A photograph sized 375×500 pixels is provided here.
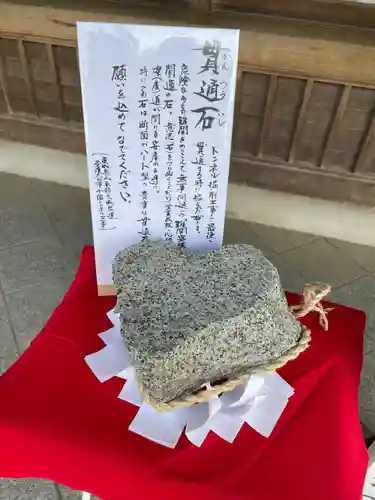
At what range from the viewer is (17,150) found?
2732mm

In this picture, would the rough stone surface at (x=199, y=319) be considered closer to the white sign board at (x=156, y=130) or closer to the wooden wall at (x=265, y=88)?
the white sign board at (x=156, y=130)

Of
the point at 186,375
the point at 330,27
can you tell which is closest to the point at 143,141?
the point at 186,375

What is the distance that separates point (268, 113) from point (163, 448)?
156 cm

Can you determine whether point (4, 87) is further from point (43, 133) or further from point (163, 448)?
point (163, 448)

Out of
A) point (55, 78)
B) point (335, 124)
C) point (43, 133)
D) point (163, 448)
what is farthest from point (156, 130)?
point (43, 133)

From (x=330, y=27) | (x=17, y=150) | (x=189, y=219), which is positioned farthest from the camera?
(x=17, y=150)

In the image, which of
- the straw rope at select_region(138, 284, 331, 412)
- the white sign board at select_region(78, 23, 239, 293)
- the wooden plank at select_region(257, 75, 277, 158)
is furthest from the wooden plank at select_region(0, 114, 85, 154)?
the straw rope at select_region(138, 284, 331, 412)

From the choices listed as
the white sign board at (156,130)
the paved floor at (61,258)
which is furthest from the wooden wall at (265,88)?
the white sign board at (156,130)

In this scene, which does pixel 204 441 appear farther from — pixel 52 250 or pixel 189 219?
pixel 52 250

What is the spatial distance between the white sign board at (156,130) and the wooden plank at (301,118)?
1.08 meters

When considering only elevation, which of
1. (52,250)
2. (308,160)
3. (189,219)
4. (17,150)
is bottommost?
(52,250)

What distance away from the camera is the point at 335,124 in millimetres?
2107

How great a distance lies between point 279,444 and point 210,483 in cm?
17

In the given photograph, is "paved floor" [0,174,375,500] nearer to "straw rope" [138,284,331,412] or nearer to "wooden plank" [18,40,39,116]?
"wooden plank" [18,40,39,116]
